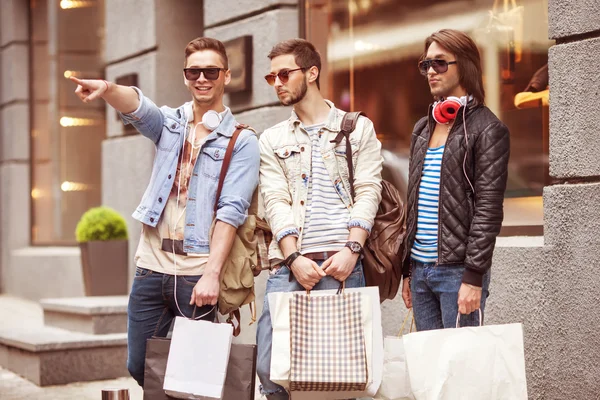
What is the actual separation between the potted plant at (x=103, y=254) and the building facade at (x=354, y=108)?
0.38m

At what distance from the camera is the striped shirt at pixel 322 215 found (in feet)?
14.6

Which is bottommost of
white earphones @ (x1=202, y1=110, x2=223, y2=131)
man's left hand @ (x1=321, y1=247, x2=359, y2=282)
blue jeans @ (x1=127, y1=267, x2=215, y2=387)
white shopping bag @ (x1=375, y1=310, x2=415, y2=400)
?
white shopping bag @ (x1=375, y1=310, x2=415, y2=400)

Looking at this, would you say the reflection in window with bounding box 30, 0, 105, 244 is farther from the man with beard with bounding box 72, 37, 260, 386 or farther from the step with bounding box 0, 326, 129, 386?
the man with beard with bounding box 72, 37, 260, 386

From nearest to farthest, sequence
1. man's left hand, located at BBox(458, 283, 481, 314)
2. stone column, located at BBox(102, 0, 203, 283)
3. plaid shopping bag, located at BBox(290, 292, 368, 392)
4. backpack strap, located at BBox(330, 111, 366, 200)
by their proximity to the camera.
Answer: man's left hand, located at BBox(458, 283, 481, 314) < plaid shopping bag, located at BBox(290, 292, 368, 392) < backpack strap, located at BBox(330, 111, 366, 200) < stone column, located at BBox(102, 0, 203, 283)

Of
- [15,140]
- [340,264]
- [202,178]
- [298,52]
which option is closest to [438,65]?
[298,52]

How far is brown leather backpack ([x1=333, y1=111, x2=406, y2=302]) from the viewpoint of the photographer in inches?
178

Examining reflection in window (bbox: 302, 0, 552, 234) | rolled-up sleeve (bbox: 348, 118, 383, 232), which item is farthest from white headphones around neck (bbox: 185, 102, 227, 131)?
reflection in window (bbox: 302, 0, 552, 234)

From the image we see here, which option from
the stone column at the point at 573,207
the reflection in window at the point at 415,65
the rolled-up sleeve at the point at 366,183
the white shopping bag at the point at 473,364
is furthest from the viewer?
the reflection in window at the point at 415,65

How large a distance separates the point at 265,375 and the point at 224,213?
0.78 metres

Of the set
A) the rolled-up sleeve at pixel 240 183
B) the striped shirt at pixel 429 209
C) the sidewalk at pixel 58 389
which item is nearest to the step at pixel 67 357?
the sidewalk at pixel 58 389

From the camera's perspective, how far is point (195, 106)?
4695 millimetres

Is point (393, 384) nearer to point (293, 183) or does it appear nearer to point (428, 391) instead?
point (428, 391)

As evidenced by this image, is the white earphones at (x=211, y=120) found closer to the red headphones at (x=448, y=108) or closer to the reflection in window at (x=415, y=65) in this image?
the red headphones at (x=448, y=108)

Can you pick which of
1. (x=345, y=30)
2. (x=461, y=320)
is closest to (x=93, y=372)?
(x=345, y=30)
